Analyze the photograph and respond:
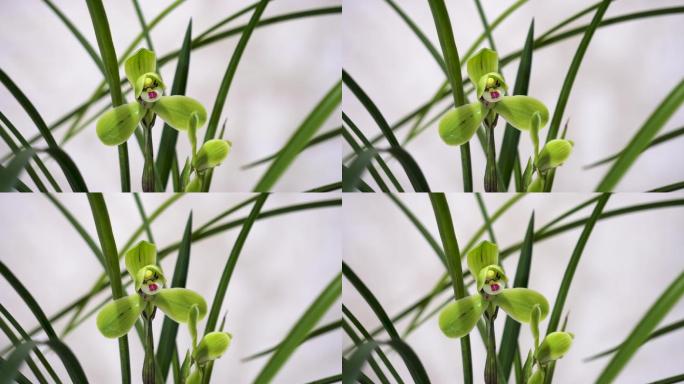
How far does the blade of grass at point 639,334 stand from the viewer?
1.38 metres

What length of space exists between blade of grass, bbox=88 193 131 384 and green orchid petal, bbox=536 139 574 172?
90 centimetres

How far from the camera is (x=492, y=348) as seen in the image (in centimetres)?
138

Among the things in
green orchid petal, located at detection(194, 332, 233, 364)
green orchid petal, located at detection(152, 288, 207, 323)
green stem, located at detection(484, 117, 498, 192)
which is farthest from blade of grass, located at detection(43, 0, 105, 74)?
green stem, located at detection(484, 117, 498, 192)

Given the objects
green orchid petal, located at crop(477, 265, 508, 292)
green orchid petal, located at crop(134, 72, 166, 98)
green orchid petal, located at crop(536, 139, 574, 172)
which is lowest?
green orchid petal, located at crop(477, 265, 508, 292)

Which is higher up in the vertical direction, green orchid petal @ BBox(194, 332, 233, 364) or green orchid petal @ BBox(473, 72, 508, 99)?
green orchid petal @ BBox(473, 72, 508, 99)

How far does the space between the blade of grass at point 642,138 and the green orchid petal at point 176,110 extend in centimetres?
86

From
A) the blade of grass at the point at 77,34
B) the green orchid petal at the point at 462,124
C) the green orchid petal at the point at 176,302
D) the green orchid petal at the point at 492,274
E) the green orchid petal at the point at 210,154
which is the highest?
the blade of grass at the point at 77,34

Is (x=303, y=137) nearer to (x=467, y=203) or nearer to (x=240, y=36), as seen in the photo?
(x=240, y=36)

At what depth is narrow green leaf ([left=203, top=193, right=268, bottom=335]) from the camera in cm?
138

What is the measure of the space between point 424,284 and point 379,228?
151 mm

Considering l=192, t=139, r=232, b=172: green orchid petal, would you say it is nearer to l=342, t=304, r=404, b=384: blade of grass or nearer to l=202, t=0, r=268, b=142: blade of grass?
l=202, t=0, r=268, b=142: blade of grass

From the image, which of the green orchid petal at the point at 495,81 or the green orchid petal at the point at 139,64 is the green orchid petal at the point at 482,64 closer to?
the green orchid petal at the point at 495,81

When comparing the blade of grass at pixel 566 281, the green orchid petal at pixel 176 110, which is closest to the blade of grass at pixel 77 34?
the green orchid petal at pixel 176 110

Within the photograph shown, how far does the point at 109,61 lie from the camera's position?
4.49 feet
